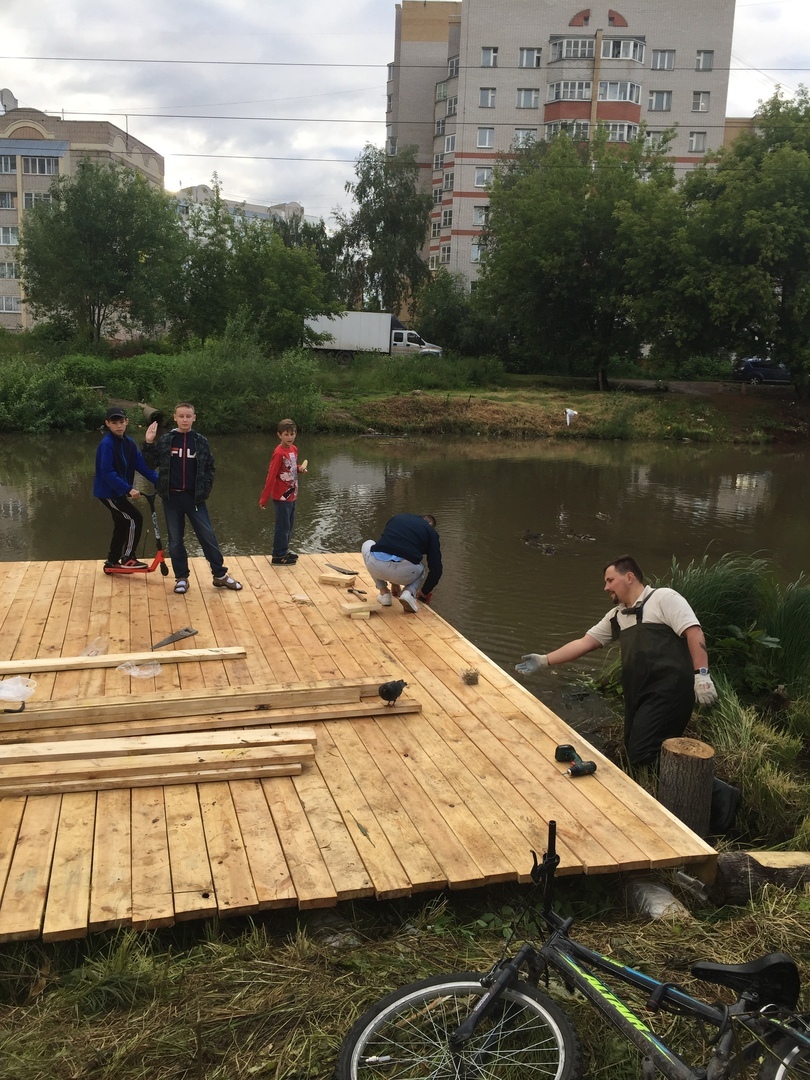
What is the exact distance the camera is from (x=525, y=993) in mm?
2816

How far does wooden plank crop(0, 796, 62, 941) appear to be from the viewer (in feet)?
11.5

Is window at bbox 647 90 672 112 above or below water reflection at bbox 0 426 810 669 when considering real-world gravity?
above

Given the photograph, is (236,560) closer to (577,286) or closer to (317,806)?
(317,806)

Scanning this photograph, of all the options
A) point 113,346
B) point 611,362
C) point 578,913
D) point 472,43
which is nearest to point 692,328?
point 611,362

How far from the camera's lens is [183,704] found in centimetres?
557

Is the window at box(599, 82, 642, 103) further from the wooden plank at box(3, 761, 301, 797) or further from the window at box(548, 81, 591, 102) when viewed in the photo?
the wooden plank at box(3, 761, 301, 797)

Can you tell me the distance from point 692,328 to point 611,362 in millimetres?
9463

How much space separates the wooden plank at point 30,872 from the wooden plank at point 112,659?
6.06 feet

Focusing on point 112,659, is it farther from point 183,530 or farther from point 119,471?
point 119,471

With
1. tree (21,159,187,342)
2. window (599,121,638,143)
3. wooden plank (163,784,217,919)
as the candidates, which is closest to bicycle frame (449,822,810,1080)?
wooden plank (163,784,217,919)

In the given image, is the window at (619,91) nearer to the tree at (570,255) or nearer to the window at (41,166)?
the tree at (570,255)

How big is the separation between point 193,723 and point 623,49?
53.3 metres

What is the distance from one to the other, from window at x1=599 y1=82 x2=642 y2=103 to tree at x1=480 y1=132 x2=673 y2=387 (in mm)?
10512

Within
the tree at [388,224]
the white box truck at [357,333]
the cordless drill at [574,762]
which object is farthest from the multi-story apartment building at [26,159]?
the cordless drill at [574,762]
